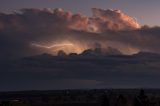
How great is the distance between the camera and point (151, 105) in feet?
517

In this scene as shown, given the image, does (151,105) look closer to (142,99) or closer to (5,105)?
(142,99)

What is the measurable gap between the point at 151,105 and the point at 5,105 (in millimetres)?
45140

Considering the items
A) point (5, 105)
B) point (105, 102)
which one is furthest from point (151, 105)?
point (5, 105)

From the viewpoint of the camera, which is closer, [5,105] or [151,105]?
[151,105]

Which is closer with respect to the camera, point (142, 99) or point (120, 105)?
point (142, 99)

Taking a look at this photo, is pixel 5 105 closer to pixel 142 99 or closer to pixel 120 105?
pixel 120 105

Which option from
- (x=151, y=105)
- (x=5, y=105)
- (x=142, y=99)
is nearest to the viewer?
(x=142, y=99)

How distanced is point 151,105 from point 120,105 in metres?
21.4

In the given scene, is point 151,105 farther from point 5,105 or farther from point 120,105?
point 5,105

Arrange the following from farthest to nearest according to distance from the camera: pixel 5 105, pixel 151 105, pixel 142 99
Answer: pixel 5 105 < pixel 151 105 < pixel 142 99

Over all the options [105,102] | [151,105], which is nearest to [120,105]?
[151,105]

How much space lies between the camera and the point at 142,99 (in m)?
139

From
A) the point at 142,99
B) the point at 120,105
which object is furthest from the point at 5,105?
the point at 142,99

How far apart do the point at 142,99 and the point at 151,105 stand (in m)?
19.5
